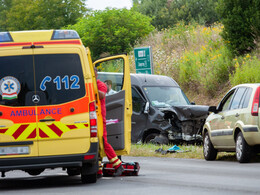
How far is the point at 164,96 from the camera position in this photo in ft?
68.3

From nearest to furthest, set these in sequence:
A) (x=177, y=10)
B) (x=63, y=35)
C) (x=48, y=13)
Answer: (x=63, y=35) → (x=177, y=10) → (x=48, y=13)

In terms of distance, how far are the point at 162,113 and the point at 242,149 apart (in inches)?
237

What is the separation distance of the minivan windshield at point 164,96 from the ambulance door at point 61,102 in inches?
402

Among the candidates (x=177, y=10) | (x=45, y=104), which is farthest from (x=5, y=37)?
(x=177, y=10)

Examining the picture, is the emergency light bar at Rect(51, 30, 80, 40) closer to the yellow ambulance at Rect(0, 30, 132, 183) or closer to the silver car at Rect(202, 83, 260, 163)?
the yellow ambulance at Rect(0, 30, 132, 183)

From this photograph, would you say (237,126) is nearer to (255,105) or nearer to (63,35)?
(255,105)

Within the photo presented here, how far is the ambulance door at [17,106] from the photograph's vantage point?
10094 millimetres

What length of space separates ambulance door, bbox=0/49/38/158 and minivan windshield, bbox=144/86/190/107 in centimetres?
1039

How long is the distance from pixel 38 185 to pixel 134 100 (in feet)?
33.0

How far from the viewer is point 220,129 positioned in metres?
15.2

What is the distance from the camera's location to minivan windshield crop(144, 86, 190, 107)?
20534 millimetres

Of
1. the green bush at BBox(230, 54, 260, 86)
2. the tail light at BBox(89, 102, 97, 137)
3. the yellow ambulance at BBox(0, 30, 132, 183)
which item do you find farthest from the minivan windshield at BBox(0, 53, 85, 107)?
the green bush at BBox(230, 54, 260, 86)

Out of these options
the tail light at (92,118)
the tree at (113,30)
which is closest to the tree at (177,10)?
the tree at (113,30)

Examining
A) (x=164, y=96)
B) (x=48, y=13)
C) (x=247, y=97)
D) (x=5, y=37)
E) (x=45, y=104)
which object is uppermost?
(x=48, y=13)
